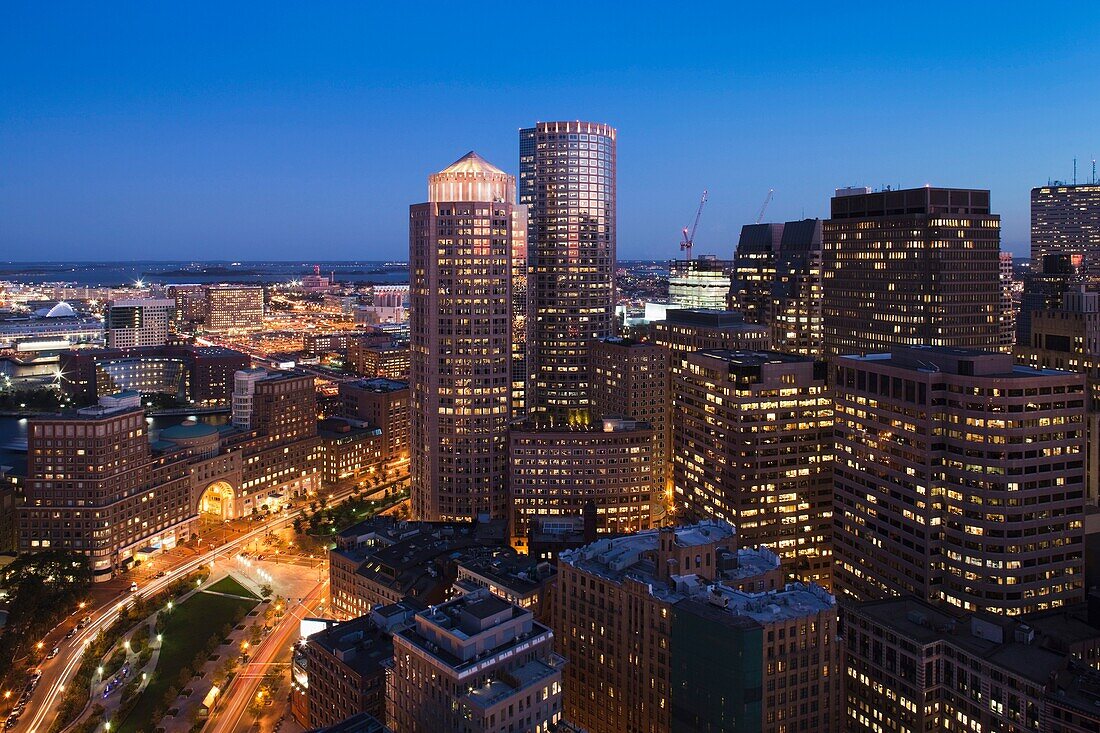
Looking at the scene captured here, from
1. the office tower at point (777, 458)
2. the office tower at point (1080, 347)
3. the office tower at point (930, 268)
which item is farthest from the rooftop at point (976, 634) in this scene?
the office tower at point (930, 268)

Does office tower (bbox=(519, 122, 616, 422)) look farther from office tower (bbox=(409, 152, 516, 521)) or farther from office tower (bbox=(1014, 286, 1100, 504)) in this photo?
office tower (bbox=(1014, 286, 1100, 504))

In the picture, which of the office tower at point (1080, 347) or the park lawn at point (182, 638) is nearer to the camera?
the park lawn at point (182, 638)

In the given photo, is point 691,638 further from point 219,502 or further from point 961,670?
point 219,502

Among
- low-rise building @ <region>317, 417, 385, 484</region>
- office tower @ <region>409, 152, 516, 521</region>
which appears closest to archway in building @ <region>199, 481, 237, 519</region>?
low-rise building @ <region>317, 417, 385, 484</region>

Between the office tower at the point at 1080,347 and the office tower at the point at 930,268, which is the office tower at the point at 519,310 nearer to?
the office tower at the point at 930,268

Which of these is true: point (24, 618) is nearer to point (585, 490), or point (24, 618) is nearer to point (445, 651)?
point (445, 651)

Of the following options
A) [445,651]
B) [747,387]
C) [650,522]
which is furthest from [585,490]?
[445,651]
